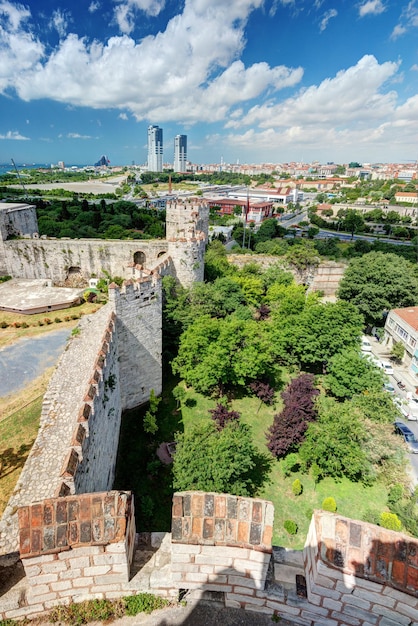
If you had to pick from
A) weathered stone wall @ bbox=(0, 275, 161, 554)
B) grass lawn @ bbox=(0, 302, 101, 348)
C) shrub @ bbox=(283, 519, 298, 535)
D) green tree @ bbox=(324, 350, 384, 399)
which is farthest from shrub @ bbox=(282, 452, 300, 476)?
grass lawn @ bbox=(0, 302, 101, 348)

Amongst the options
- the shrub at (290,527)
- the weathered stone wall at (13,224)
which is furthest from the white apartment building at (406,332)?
the weathered stone wall at (13,224)

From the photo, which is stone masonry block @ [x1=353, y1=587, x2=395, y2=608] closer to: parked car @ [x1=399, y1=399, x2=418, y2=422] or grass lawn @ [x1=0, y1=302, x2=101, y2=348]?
parked car @ [x1=399, y1=399, x2=418, y2=422]

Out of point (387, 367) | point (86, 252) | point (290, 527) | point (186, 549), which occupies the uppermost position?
point (186, 549)

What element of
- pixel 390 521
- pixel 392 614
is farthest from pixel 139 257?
pixel 392 614

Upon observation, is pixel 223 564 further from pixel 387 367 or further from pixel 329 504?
pixel 387 367

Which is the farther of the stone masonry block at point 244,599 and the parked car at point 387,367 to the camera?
the parked car at point 387,367

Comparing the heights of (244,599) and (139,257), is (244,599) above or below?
above

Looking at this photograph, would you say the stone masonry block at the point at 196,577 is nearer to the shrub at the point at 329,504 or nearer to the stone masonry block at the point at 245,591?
the stone masonry block at the point at 245,591
